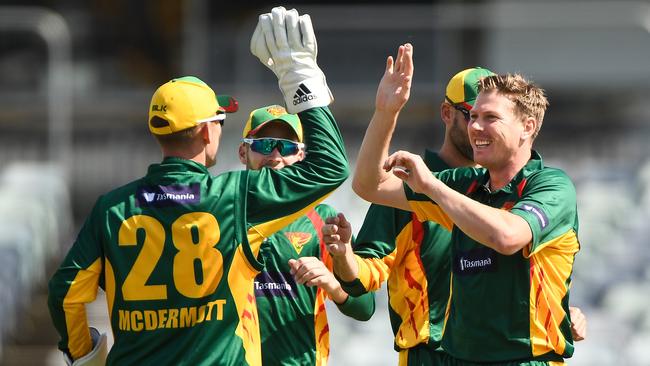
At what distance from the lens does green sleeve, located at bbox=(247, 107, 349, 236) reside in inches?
171

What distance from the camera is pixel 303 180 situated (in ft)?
14.3

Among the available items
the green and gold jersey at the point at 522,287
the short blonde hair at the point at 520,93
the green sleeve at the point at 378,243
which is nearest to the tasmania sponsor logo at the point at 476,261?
the green and gold jersey at the point at 522,287

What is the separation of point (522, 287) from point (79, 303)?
5.11 ft

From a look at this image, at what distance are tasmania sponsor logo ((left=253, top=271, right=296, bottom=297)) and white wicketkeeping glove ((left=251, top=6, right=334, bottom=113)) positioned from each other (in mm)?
1304

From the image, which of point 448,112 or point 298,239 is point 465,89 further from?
point 298,239

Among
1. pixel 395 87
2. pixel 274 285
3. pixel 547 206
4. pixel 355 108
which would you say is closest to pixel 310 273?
pixel 274 285

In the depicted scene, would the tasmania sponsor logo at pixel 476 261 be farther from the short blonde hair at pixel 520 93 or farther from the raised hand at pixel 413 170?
the short blonde hair at pixel 520 93

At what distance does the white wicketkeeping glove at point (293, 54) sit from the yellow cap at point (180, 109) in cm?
27

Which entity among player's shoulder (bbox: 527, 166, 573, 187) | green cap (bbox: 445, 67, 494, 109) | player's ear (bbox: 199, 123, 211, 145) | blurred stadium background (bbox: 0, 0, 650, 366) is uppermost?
green cap (bbox: 445, 67, 494, 109)

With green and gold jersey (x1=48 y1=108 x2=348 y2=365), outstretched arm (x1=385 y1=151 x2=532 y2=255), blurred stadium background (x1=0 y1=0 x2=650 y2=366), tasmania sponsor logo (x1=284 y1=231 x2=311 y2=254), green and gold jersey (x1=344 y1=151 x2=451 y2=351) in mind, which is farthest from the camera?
blurred stadium background (x1=0 y1=0 x2=650 y2=366)

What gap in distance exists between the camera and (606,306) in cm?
1084

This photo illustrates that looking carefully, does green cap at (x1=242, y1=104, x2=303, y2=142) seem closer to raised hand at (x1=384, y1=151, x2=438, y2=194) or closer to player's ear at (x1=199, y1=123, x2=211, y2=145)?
player's ear at (x1=199, y1=123, x2=211, y2=145)

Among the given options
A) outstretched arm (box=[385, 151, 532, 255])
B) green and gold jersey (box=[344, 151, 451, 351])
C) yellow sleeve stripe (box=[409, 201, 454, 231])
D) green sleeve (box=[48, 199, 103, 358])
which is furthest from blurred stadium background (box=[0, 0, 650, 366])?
outstretched arm (box=[385, 151, 532, 255])

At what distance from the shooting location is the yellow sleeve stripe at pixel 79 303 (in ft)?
14.4
